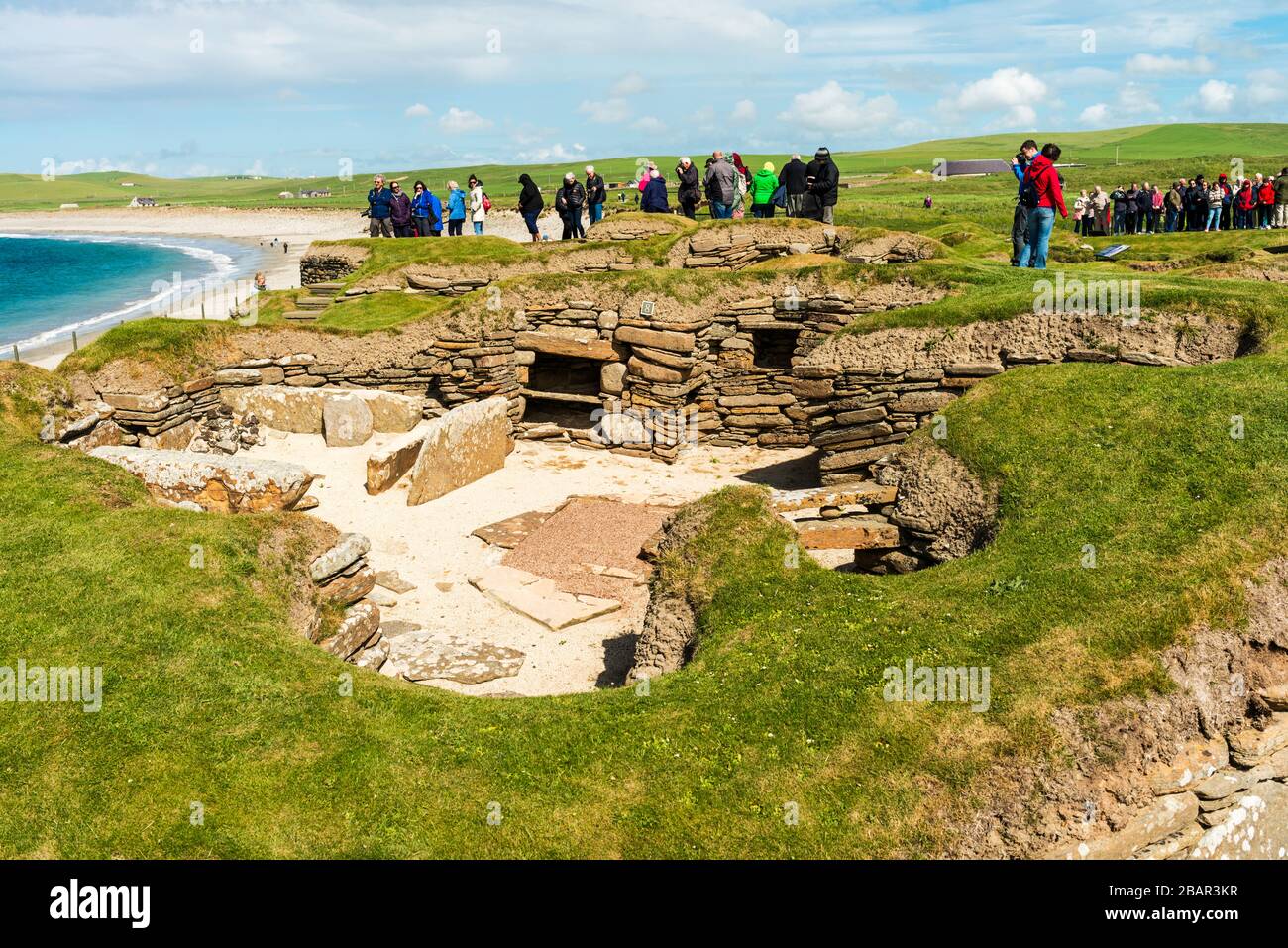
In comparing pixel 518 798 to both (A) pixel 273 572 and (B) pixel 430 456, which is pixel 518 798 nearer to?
(A) pixel 273 572

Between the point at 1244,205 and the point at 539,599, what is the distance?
1276 inches

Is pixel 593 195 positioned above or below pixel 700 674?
above

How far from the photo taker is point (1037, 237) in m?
17.8

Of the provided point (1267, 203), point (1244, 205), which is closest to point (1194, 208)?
point (1244, 205)

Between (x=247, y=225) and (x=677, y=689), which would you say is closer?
(x=677, y=689)

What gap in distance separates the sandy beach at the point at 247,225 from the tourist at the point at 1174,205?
31488 mm

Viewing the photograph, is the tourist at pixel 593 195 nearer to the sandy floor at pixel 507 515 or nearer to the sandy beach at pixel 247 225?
the sandy floor at pixel 507 515

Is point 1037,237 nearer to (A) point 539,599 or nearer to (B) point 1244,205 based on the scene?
(A) point 539,599

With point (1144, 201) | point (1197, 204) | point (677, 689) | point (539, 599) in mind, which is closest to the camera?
point (677, 689)

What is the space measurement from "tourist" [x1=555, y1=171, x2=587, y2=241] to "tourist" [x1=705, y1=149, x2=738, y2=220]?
12.6ft

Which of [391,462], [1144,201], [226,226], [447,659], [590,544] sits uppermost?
[226,226]

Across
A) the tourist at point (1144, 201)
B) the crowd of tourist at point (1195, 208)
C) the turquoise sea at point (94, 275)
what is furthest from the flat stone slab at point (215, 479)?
the turquoise sea at point (94, 275)

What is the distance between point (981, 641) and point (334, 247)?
23.7 m

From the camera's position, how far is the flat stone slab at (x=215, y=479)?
43.9 ft
